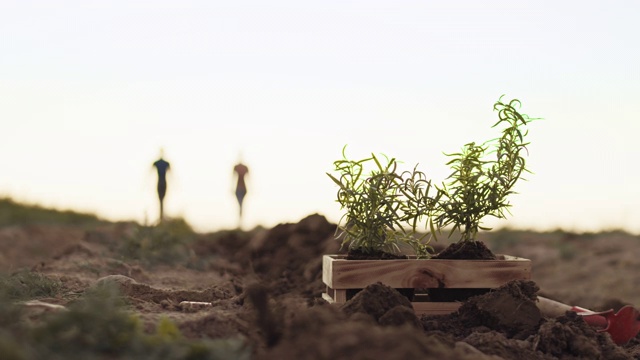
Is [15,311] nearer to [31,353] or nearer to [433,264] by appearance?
[31,353]

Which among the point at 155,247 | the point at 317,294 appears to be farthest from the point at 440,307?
the point at 155,247

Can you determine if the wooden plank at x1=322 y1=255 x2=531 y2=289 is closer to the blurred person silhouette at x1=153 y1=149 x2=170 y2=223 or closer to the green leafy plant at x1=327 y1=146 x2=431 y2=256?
the green leafy plant at x1=327 y1=146 x2=431 y2=256

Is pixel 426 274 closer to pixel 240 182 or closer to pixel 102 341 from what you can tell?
pixel 102 341

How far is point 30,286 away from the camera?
5.88 meters

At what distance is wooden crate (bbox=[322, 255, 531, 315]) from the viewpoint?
5.68 metres

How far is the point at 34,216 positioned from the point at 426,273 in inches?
472

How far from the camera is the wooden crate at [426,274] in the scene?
5.68m

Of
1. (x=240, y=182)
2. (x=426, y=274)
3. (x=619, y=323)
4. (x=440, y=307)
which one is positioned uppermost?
(x=240, y=182)

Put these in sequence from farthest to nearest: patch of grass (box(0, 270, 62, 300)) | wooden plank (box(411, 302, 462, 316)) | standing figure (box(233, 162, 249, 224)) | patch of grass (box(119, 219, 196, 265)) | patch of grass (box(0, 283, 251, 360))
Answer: standing figure (box(233, 162, 249, 224)) < patch of grass (box(119, 219, 196, 265)) < wooden plank (box(411, 302, 462, 316)) < patch of grass (box(0, 270, 62, 300)) < patch of grass (box(0, 283, 251, 360))

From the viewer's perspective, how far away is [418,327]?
172 inches

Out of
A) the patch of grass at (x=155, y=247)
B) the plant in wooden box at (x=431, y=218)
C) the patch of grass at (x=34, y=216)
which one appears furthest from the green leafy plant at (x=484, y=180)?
the patch of grass at (x=34, y=216)

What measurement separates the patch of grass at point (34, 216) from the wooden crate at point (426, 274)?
1121 centimetres

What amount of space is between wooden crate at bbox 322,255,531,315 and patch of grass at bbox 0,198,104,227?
36.8 feet

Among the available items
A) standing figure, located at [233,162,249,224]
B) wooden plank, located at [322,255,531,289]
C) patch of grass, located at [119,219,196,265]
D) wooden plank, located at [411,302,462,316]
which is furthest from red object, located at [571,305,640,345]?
standing figure, located at [233,162,249,224]
